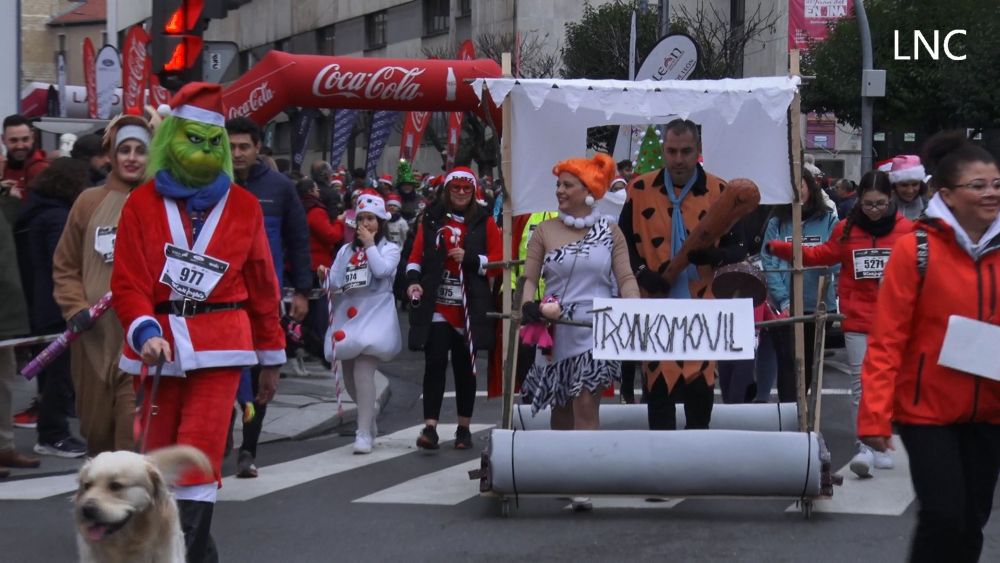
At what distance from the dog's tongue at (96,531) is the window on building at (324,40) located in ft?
166

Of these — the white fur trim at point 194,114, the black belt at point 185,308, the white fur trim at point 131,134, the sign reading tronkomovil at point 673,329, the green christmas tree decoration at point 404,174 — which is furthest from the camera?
the green christmas tree decoration at point 404,174

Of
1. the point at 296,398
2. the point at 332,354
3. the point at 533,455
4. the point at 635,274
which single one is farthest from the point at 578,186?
the point at 296,398

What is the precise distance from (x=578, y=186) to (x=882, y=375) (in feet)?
10.4

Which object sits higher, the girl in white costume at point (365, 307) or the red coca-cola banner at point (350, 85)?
the red coca-cola banner at point (350, 85)

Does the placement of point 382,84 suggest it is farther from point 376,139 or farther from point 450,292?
point 376,139

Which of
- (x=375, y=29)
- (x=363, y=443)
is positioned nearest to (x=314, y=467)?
(x=363, y=443)

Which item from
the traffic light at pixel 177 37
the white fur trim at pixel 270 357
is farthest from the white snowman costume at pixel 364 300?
the white fur trim at pixel 270 357

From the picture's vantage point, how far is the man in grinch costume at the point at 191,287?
5.53 m

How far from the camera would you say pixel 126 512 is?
4590 millimetres

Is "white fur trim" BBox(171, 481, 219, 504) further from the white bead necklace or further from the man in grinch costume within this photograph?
the white bead necklace

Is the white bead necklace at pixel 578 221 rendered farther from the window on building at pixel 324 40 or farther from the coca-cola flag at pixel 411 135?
the window on building at pixel 324 40

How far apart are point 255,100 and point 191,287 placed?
8.68 meters

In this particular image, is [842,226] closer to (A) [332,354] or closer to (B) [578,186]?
(B) [578,186]

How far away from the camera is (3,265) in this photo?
9.24m
